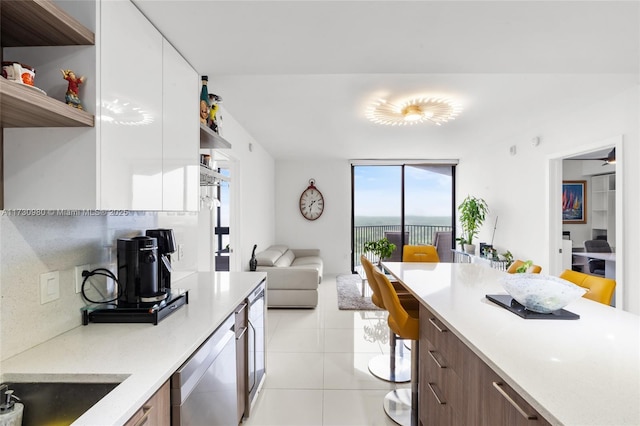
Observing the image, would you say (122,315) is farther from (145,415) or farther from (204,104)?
(204,104)

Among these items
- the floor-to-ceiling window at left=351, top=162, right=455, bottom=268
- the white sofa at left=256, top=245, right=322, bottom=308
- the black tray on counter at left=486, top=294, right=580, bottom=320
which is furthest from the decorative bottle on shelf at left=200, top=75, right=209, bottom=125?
the floor-to-ceiling window at left=351, top=162, right=455, bottom=268

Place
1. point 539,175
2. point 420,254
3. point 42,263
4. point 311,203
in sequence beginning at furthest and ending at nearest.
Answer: point 311,203 → point 539,175 → point 420,254 → point 42,263

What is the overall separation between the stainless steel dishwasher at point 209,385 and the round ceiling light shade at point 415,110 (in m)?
2.63

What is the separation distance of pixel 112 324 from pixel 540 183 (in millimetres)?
4688

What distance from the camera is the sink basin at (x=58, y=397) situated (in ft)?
3.09

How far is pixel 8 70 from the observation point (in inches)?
34.1

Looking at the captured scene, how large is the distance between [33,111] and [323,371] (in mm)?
2562

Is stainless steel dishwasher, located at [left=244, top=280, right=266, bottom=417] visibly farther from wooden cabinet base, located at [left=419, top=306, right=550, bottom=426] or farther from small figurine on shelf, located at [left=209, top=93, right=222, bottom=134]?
small figurine on shelf, located at [left=209, top=93, right=222, bottom=134]

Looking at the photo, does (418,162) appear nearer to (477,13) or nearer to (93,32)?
(477,13)

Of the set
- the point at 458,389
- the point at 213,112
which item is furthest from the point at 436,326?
the point at 213,112

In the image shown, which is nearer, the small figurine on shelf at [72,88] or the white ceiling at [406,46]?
the small figurine on shelf at [72,88]

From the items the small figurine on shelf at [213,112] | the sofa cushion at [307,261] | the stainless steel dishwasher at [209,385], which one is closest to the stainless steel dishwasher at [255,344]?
the stainless steel dishwasher at [209,385]

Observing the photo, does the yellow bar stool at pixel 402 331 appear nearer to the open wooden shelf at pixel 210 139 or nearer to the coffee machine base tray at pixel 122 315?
the coffee machine base tray at pixel 122 315

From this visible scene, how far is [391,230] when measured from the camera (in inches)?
275
